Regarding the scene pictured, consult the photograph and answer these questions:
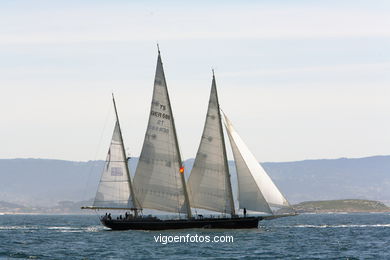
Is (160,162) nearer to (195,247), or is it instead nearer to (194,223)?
(194,223)

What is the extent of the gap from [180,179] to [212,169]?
5.26 m

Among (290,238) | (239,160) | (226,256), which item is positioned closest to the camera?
(226,256)

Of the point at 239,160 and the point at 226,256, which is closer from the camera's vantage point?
the point at 226,256

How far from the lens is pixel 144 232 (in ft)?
357

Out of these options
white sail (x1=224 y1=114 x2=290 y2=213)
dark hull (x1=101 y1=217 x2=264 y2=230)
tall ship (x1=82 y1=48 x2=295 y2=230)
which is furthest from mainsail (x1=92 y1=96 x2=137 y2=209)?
white sail (x1=224 y1=114 x2=290 y2=213)

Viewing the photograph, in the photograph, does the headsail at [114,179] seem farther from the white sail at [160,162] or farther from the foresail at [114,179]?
A: the white sail at [160,162]

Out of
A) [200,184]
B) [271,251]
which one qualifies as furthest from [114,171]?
[271,251]

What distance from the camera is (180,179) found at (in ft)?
349

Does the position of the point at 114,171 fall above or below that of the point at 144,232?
above

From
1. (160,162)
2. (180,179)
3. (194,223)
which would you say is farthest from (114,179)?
(194,223)

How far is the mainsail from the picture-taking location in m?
109

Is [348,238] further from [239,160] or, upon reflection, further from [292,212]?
[239,160]

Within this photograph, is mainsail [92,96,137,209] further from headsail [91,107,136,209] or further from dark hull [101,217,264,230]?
dark hull [101,217,264,230]

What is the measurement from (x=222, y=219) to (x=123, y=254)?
90.6ft
